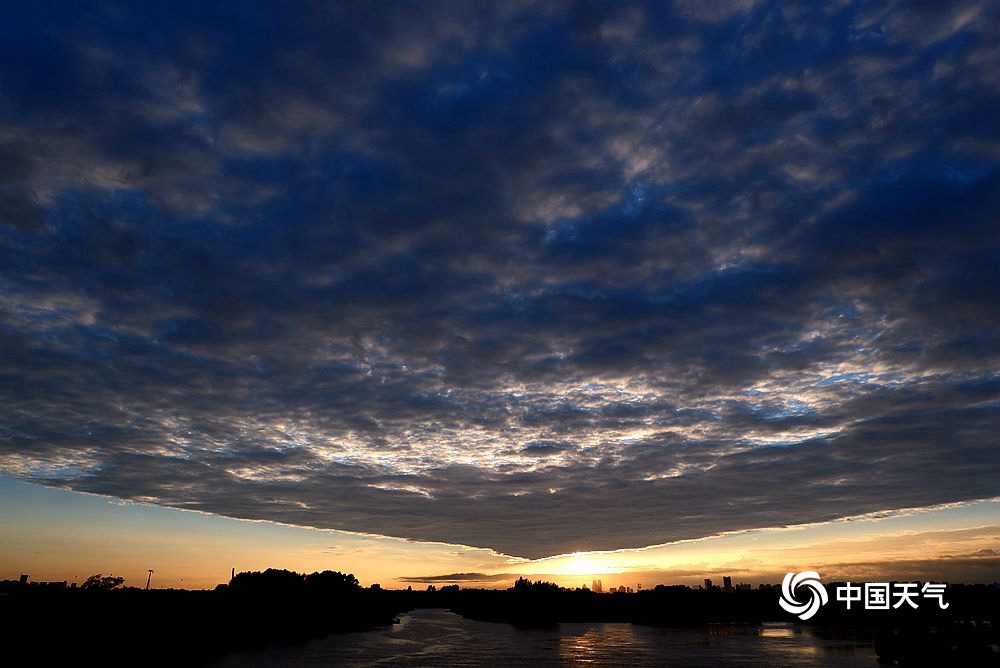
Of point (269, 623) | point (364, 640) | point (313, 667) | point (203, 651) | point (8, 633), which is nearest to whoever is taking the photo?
point (8, 633)

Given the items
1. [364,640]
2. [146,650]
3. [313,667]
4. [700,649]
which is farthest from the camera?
[364,640]

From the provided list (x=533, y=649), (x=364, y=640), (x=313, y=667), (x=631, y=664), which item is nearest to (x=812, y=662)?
(x=631, y=664)

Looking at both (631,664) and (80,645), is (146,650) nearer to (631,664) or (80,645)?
(80,645)

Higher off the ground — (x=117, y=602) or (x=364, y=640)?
(x=117, y=602)

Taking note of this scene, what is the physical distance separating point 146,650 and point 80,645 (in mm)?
16894

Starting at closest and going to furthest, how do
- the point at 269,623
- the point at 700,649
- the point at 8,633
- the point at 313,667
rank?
the point at 8,633
the point at 313,667
the point at 700,649
the point at 269,623

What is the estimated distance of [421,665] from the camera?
100 metres

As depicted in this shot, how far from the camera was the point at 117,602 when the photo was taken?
5443 inches

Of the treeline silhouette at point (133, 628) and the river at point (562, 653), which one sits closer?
the treeline silhouette at point (133, 628)

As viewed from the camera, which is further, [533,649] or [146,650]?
[533,649]

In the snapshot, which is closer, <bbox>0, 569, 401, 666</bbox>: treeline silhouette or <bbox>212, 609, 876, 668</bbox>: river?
<bbox>0, 569, 401, 666</bbox>: treeline silhouette

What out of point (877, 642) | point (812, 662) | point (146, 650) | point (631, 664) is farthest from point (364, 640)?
point (877, 642)

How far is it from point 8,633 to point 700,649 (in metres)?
127

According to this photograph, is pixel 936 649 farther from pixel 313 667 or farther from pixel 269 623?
pixel 269 623
